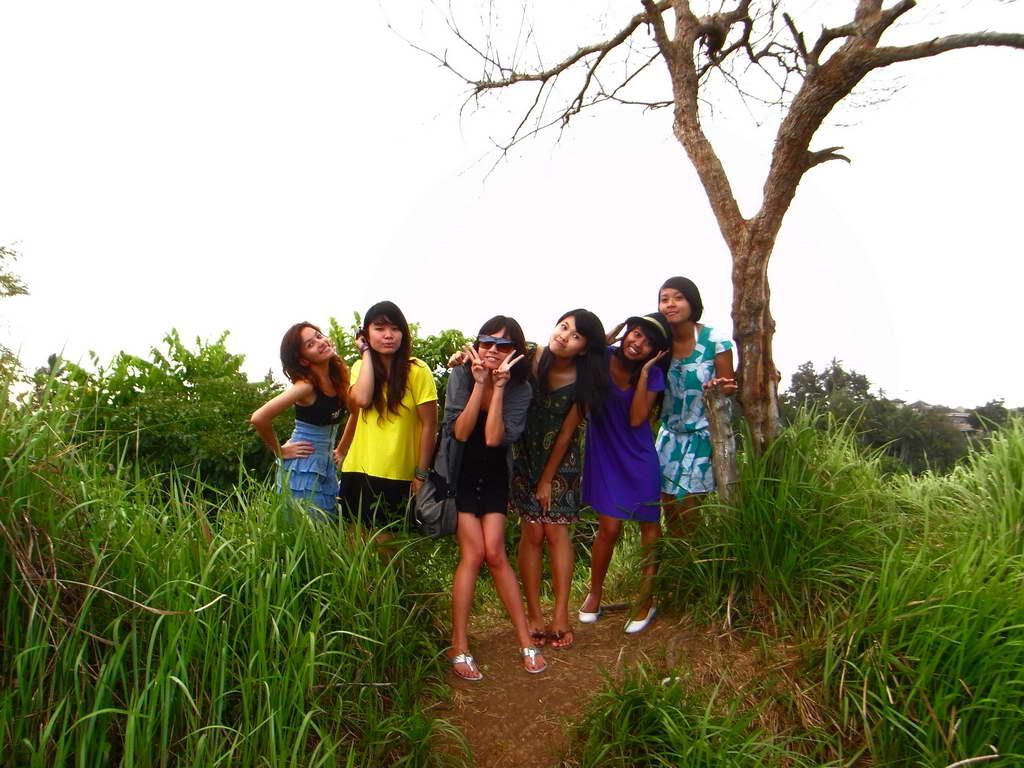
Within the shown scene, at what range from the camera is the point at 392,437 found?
393 cm

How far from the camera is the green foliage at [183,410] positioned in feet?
20.5

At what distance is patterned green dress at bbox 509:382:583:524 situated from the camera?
404 cm

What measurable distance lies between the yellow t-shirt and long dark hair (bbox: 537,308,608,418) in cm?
78

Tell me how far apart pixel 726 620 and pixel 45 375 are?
339cm

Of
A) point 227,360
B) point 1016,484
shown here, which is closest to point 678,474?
point 1016,484

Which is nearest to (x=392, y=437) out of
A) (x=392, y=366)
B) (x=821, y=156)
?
(x=392, y=366)

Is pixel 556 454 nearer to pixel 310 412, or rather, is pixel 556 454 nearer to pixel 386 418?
pixel 386 418

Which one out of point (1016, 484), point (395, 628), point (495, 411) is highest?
point (495, 411)

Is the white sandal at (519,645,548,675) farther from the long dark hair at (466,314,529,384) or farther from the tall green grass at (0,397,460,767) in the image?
the long dark hair at (466,314,529,384)

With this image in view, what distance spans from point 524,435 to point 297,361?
1.30 m

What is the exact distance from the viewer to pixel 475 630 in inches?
183

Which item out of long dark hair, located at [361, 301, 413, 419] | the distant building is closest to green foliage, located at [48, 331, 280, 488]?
long dark hair, located at [361, 301, 413, 419]

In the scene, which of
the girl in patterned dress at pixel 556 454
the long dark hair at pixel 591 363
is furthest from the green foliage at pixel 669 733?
the long dark hair at pixel 591 363

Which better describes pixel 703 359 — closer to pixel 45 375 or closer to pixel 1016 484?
pixel 1016 484
